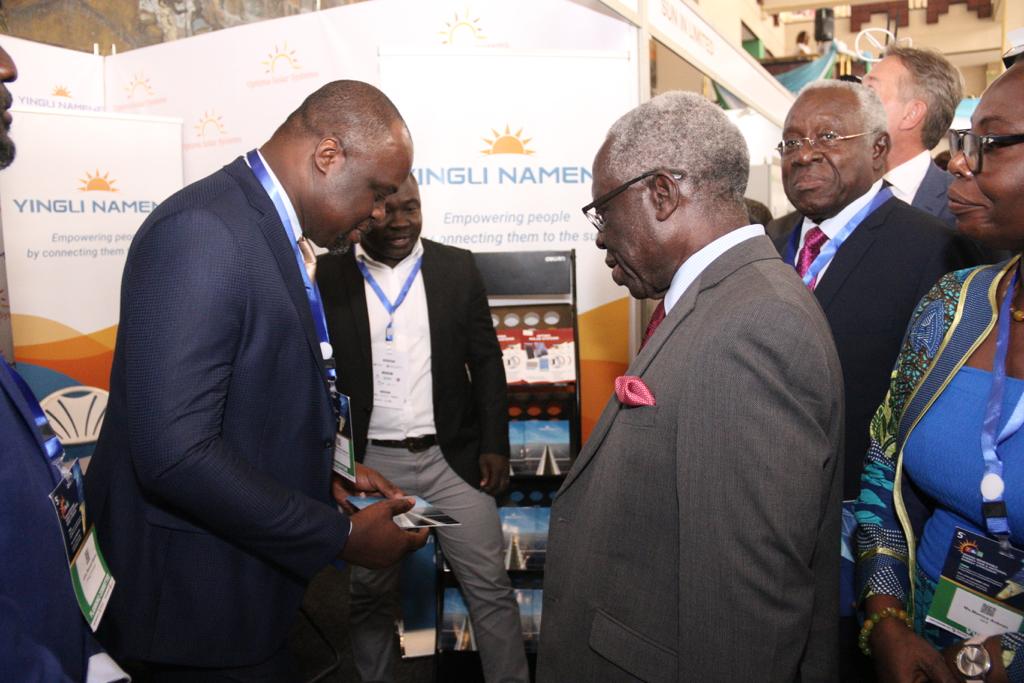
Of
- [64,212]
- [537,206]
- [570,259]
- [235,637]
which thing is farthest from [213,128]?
[235,637]

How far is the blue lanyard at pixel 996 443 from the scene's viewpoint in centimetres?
129

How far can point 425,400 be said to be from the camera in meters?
2.86

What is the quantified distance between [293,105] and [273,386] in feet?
11.6

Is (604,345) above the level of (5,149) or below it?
below

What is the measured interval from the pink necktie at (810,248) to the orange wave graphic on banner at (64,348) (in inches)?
129

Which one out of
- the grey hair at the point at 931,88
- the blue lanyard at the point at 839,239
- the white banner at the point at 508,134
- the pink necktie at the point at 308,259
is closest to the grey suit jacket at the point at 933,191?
the grey hair at the point at 931,88

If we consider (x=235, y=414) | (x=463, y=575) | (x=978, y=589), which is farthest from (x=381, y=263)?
(x=978, y=589)

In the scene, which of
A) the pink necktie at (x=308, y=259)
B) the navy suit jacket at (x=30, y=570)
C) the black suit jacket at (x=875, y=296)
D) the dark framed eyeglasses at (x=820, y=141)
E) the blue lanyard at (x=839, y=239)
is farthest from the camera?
the dark framed eyeglasses at (x=820, y=141)

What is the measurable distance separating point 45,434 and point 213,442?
0.87 ft

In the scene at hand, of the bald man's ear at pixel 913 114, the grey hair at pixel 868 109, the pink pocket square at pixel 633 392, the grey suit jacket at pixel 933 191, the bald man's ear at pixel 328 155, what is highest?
the bald man's ear at pixel 913 114

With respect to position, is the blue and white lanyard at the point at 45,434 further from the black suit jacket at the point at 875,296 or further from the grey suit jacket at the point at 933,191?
the grey suit jacket at the point at 933,191

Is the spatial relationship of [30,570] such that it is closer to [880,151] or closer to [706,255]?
[706,255]

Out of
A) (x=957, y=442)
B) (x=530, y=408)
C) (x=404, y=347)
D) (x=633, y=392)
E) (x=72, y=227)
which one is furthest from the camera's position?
(x=72, y=227)

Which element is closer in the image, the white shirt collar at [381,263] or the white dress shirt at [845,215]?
the white dress shirt at [845,215]
